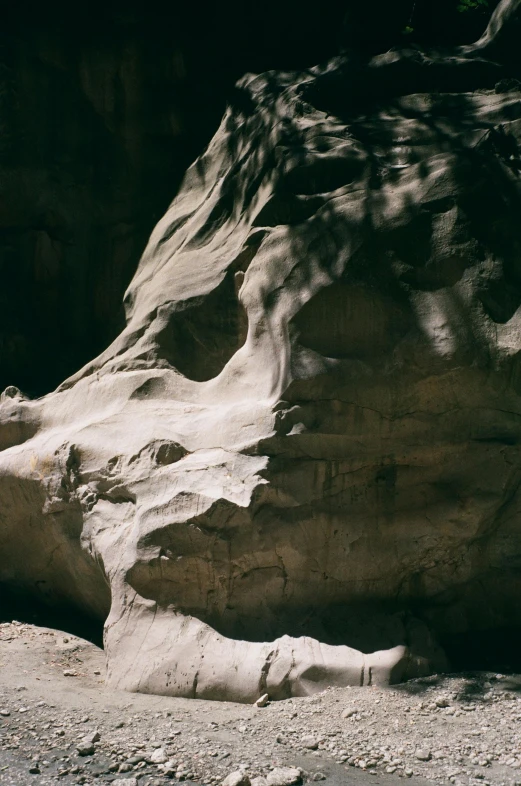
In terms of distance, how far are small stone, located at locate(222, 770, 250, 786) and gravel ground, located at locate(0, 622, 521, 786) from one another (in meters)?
0.01

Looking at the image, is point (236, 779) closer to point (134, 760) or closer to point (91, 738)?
point (134, 760)

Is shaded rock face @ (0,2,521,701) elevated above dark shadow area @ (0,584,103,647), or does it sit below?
above

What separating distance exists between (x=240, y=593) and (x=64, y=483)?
155cm

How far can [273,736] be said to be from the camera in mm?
3934

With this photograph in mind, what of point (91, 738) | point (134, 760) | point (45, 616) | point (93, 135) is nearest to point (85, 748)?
point (91, 738)

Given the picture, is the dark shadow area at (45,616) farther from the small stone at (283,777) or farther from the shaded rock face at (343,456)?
the small stone at (283,777)

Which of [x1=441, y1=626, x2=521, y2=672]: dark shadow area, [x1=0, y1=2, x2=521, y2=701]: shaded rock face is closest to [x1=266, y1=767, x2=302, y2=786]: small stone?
[x1=0, y1=2, x2=521, y2=701]: shaded rock face

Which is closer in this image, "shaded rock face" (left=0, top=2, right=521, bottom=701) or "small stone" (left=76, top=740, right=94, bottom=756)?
"small stone" (left=76, top=740, right=94, bottom=756)

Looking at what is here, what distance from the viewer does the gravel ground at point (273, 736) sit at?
3584 millimetres

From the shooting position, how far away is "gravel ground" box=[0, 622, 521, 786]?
3.58 metres

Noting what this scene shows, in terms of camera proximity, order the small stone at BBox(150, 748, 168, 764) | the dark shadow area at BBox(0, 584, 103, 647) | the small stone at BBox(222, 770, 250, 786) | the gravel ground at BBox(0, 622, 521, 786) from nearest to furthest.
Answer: the small stone at BBox(222, 770, 250, 786) < the gravel ground at BBox(0, 622, 521, 786) < the small stone at BBox(150, 748, 168, 764) < the dark shadow area at BBox(0, 584, 103, 647)

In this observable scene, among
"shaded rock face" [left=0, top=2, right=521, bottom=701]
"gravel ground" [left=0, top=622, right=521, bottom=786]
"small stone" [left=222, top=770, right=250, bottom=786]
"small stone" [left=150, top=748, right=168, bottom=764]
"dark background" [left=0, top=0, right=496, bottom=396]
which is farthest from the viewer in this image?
"dark background" [left=0, top=0, right=496, bottom=396]

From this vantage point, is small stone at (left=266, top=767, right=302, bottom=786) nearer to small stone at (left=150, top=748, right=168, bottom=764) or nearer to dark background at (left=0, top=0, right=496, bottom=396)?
small stone at (left=150, top=748, right=168, bottom=764)

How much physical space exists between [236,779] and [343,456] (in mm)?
1857
